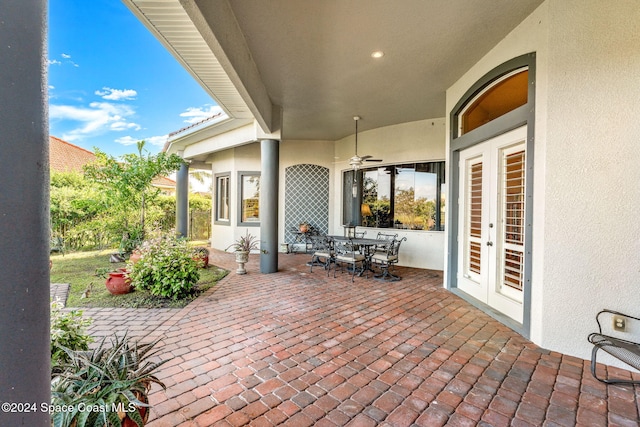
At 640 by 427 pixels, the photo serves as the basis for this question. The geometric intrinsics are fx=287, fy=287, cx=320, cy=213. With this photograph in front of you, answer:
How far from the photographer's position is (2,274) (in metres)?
0.75

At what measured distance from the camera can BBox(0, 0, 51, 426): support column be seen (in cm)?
76

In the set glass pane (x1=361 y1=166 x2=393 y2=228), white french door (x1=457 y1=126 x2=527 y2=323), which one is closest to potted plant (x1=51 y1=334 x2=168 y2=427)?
white french door (x1=457 y1=126 x2=527 y2=323)

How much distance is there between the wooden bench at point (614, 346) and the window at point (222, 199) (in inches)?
337

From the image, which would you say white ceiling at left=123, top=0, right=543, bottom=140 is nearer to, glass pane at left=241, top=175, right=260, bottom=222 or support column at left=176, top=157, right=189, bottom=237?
glass pane at left=241, top=175, right=260, bottom=222

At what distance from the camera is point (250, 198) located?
347 inches

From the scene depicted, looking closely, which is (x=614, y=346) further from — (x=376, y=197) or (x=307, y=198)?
(x=307, y=198)

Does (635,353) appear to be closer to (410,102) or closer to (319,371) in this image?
(319,371)

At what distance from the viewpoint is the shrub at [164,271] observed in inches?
165

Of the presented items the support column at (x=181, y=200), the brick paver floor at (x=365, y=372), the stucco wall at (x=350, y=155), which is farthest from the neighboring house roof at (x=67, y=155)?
the brick paver floor at (x=365, y=372)

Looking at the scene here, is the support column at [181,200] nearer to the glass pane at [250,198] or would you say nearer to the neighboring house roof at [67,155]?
the glass pane at [250,198]

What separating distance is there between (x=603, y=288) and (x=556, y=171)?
114 centimetres

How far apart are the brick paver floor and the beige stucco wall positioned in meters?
0.52

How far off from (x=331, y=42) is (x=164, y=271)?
12.7ft

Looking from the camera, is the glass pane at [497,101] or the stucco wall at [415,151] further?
the stucco wall at [415,151]
